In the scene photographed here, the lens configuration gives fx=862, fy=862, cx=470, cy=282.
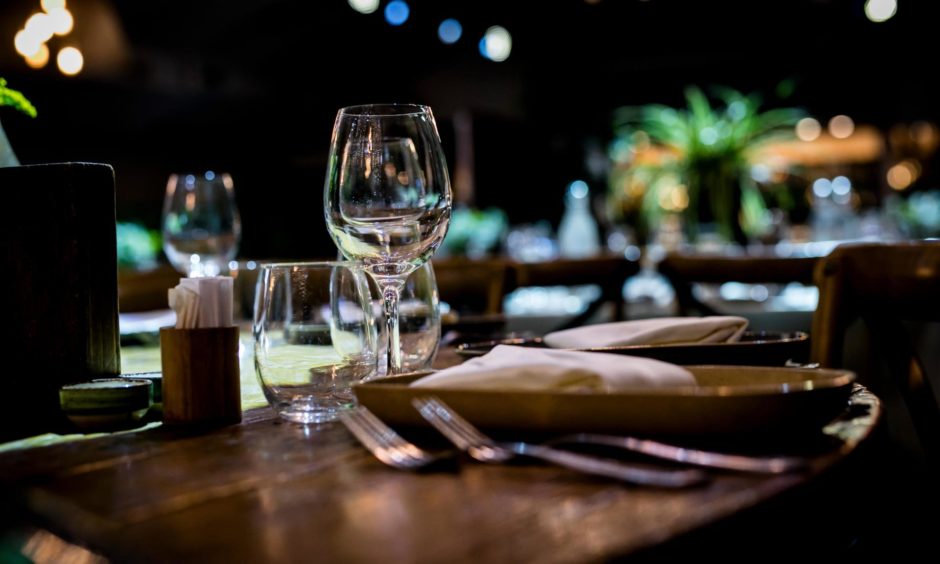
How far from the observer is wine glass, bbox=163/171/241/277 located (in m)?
1.62

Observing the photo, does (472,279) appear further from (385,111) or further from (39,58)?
(39,58)

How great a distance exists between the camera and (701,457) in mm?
459

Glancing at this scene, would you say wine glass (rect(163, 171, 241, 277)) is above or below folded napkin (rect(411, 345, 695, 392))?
above

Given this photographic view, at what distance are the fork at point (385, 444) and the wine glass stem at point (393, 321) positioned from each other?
16 centimetres

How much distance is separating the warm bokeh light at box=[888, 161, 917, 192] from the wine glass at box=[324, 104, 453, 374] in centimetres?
1226

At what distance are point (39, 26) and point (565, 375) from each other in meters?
5.61

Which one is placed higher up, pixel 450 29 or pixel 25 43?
pixel 450 29

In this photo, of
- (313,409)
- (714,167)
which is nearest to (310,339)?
(313,409)

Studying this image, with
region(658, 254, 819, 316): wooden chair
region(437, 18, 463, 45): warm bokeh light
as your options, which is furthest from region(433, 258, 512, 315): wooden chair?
region(437, 18, 463, 45): warm bokeh light

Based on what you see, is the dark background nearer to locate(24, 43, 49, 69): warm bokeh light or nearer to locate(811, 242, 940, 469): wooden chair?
locate(24, 43, 49, 69): warm bokeh light

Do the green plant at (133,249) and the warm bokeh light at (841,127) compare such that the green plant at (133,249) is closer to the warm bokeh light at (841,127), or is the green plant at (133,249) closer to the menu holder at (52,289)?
the menu holder at (52,289)

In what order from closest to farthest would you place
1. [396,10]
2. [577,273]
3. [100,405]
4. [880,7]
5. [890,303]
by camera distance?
[100,405] < [890,303] < [577,273] < [880,7] < [396,10]

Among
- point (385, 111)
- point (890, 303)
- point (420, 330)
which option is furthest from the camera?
point (890, 303)

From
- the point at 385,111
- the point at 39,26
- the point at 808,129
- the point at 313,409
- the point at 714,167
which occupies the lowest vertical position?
the point at 313,409
